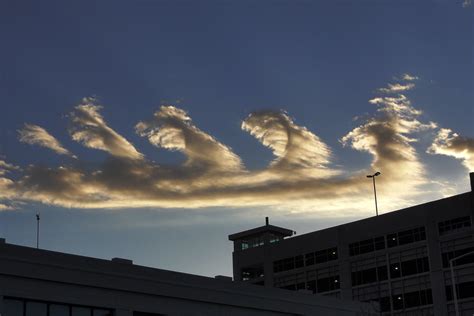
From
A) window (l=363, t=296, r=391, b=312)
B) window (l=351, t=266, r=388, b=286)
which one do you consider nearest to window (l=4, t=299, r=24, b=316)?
window (l=363, t=296, r=391, b=312)

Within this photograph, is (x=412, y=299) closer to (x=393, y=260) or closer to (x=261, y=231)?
(x=393, y=260)

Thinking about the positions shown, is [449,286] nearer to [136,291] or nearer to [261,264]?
[261,264]

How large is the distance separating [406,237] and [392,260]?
3515 mm

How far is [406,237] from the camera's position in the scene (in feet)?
341

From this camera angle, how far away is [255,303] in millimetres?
58438

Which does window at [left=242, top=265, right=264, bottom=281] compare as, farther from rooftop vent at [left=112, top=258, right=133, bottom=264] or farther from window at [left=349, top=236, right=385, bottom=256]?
rooftop vent at [left=112, top=258, right=133, bottom=264]

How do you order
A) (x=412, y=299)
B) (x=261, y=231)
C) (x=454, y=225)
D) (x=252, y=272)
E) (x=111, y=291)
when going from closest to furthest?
(x=111, y=291), (x=454, y=225), (x=412, y=299), (x=252, y=272), (x=261, y=231)

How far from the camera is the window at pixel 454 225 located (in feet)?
320

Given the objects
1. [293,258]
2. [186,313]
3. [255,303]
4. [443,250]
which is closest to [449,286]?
[443,250]

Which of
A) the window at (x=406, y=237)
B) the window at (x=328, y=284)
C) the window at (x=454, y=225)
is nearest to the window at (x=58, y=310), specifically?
the window at (x=454, y=225)

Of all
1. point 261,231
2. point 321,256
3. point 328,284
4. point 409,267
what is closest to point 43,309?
point 409,267

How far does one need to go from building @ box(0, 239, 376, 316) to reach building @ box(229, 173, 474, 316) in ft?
137

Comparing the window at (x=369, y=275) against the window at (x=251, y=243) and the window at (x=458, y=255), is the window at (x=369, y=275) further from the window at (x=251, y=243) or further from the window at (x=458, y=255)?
the window at (x=251, y=243)

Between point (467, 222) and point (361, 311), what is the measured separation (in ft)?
111
